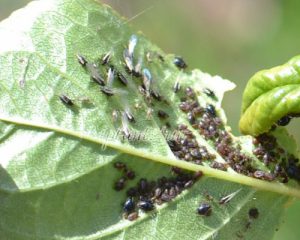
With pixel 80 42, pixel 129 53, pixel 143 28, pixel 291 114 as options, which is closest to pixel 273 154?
pixel 291 114

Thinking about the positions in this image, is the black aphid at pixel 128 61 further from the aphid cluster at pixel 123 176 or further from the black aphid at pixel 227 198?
the black aphid at pixel 227 198

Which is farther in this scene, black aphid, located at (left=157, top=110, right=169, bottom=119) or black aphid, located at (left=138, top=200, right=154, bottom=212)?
black aphid, located at (left=157, top=110, right=169, bottom=119)

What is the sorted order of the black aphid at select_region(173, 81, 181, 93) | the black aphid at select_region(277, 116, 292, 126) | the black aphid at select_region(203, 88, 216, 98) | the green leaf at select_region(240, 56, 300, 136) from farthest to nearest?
the black aphid at select_region(203, 88, 216, 98), the black aphid at select_region(173, 81, 181, 93), the black aphid at select_region(277, 116, 292, 126), the green leaf at select_region(240, 56, 300, 136)

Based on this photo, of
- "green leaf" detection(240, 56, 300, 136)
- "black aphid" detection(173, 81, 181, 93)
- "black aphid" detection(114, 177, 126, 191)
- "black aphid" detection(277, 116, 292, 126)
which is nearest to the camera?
"green leaf" detection(240, 56, 300, 136)

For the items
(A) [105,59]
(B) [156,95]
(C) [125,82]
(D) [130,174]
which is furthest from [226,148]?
(A) [105,59]

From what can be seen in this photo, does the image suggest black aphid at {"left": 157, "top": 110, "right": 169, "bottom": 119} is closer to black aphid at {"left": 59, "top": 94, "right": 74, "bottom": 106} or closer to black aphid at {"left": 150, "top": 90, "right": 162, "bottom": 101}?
black aphid at {"left": 150, "top": 90, "right": 162, "bottom": 101}

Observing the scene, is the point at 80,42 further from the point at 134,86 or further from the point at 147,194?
the point at 147,194

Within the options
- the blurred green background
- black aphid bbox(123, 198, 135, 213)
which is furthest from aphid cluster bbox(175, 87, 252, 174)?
the blurred green background

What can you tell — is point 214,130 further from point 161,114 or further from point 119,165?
point 119,165
